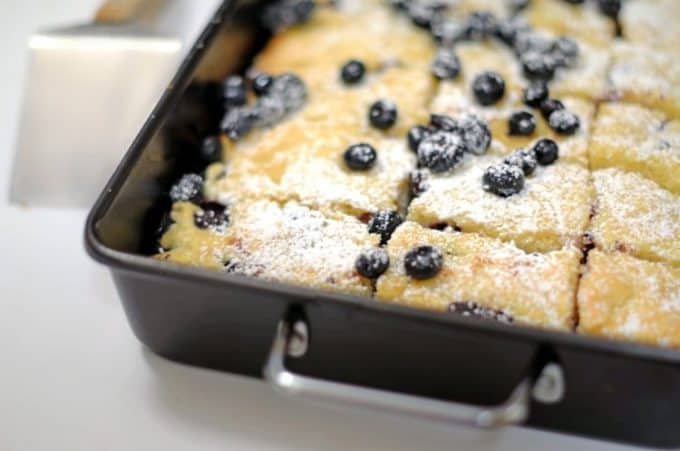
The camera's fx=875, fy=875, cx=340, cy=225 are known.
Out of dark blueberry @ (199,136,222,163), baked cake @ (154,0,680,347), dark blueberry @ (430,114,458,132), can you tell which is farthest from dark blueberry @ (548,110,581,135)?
dark blueberry @ (199,136,222,163)

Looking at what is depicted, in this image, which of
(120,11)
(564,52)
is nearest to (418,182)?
(564,52)

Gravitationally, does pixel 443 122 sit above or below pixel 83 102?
above

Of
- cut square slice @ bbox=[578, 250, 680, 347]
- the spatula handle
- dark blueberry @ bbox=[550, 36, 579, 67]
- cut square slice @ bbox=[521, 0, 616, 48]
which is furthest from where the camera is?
the spatula handle

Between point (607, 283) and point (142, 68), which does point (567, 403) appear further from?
point (142, 68)

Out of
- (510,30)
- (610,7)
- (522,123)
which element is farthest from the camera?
(610,7)

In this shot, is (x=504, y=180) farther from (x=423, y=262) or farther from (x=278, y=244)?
(x=278, y=244)

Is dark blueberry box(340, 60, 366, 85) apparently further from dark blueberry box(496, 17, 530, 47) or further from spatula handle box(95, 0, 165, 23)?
spatula handle box(95, 0, 165, 23)

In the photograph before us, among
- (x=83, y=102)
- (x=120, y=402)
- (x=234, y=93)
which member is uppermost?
(x=234, y=93)

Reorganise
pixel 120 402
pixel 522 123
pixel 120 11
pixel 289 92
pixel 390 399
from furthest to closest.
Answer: pixel 120 11 < pixel 289 92 < pixel 522 123 < pixel 120 402 < pixel 390 399
